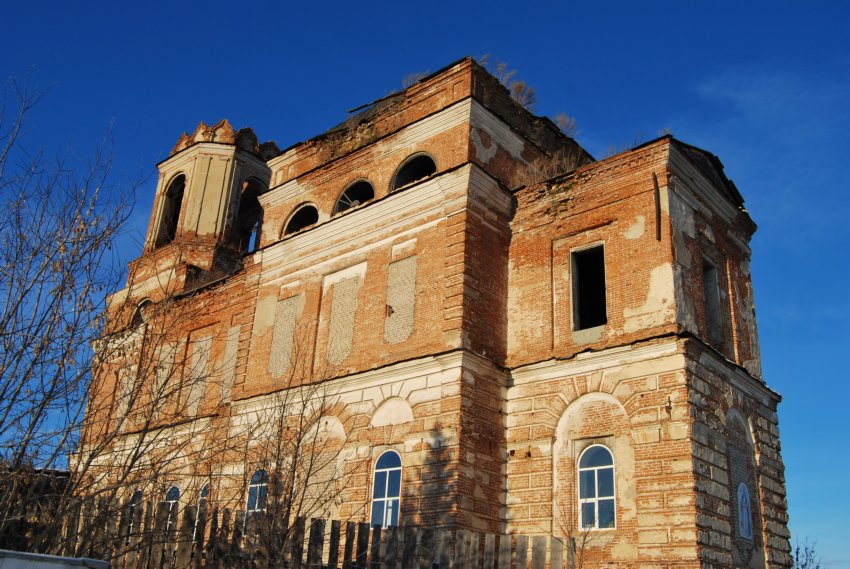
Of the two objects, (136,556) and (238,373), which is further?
(238,373)

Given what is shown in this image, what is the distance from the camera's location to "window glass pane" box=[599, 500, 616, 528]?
42.3 feet

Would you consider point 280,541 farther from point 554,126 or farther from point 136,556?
point 554,126

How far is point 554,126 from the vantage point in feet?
63.3

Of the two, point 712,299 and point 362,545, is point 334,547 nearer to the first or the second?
point 362,545

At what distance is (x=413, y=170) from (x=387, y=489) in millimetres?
6976

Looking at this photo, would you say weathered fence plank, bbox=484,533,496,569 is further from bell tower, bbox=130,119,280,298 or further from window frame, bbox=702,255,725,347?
bell tower, bbox=130,119,280,298

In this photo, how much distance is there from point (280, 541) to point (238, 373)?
9.68 metres

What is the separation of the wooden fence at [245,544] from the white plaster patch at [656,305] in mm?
4195

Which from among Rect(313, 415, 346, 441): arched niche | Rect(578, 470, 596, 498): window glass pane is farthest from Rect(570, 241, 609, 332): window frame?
Rect(313, 415, 346, 441): arched niche

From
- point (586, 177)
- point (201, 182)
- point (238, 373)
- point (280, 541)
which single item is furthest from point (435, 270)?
point (201, 182)

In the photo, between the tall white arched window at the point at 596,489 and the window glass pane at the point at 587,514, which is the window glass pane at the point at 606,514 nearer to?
the tall white arched window at the point at 596,489

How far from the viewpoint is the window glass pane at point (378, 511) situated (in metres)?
14.5

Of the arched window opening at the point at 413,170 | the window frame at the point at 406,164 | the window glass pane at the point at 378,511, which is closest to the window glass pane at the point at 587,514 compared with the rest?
the window glass pane at the point at 378,511

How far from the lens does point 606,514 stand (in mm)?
13008
